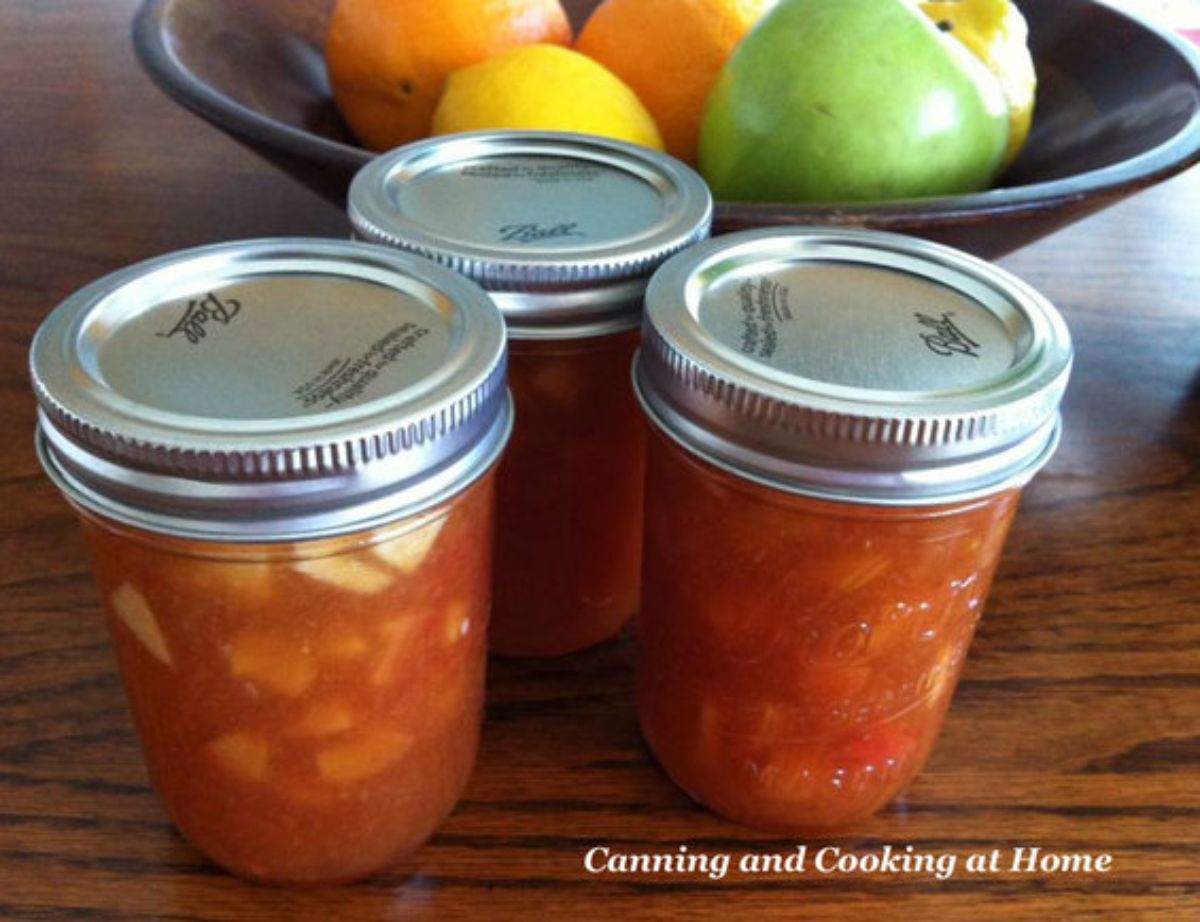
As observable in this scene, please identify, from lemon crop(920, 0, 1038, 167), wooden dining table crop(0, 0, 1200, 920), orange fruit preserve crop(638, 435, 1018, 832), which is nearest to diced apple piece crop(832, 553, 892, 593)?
orange fruit preserve crop(638, 435, 1018, 832)

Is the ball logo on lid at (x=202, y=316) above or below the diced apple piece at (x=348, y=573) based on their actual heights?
above

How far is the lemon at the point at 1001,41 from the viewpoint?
25.0 inches

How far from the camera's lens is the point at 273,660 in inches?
14.1

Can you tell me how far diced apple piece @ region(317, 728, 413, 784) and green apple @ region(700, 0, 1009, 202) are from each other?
319 millimetres

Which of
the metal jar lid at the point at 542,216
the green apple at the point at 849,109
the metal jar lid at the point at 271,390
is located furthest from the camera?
the green apple at the point at 849,109

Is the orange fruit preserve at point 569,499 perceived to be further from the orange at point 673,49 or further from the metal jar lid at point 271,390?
the orange at point 673,49

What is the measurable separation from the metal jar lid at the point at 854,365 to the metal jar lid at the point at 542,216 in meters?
0.03

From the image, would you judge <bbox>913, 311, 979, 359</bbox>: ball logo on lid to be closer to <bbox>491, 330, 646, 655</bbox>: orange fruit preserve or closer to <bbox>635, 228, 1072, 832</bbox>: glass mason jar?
<bbox>635, 228, 1072, 832</bbox>: glass mason jar

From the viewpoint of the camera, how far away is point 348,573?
0.35m

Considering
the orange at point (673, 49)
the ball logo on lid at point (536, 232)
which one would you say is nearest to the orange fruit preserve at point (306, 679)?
the ball logo on lid at point (536, 232)

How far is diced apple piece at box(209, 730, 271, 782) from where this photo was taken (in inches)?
14.7

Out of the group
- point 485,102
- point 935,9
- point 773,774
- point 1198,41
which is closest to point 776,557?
point 773,774

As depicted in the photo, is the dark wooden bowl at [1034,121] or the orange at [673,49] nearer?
the dark wooden bowl at [1034,121]

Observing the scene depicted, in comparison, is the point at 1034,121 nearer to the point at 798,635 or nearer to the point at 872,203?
the point at 872,203
